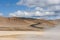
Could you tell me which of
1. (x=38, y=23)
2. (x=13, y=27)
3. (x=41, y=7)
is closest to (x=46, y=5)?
(x=41, y=7)

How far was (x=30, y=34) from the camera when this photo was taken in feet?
17.5

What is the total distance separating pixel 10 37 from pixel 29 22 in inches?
23.9

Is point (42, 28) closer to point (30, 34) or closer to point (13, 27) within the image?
point (30, 34)

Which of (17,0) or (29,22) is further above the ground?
(17,0)

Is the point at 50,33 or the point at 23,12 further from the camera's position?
the point at 50,33

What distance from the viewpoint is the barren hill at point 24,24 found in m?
5.26

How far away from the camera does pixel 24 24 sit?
17.6ft

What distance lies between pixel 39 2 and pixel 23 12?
446 millimetres

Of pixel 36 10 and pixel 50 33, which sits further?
pixel 50 33

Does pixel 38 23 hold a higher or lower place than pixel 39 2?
lower

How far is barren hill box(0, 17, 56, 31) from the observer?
5262 millimetres

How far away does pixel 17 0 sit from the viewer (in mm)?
5266

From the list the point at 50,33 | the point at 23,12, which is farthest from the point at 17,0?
the point at 50,33

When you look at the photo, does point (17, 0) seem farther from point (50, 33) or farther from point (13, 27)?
point (50, 33)
